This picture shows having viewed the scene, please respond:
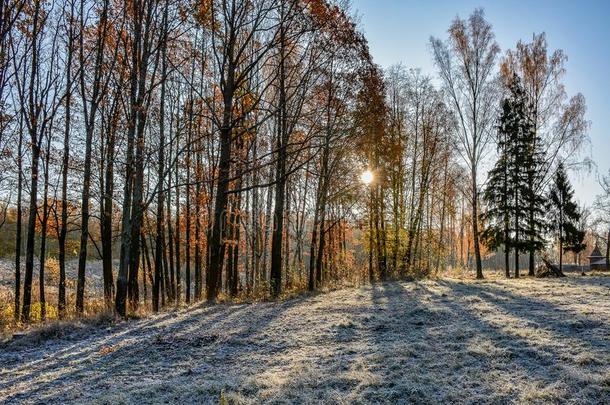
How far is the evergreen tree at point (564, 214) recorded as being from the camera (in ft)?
100

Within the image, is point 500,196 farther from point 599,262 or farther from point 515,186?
point 599,262

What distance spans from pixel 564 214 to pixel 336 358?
3317 cm

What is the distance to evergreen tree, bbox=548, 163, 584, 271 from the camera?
30609 millimetres

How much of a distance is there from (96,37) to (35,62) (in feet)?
10.00

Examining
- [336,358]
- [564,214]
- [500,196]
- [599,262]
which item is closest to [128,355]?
[336,358]

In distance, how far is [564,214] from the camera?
102ft

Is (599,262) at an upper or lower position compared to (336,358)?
lower

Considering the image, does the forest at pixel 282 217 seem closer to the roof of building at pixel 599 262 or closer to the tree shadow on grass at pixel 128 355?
the tree shadow on grass at pixel 128 355

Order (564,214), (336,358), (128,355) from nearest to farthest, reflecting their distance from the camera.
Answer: (336,358) → (128,355) → (564,214)

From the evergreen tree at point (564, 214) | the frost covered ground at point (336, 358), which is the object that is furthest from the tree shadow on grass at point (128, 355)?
the evergreen tree at point (564, 214)

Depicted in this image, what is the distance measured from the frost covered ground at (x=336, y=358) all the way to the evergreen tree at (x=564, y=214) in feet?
89.1

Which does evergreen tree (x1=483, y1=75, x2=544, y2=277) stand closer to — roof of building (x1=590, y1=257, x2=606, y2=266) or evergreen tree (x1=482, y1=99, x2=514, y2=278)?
evergreen tree (x1=482, y1=99, x2=514, y2=278)

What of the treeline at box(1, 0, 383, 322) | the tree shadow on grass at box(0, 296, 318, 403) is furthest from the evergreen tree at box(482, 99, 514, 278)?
the tree shadow on grass at box(0, 296, 318, 403)

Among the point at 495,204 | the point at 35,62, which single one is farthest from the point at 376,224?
the point at 35,62
